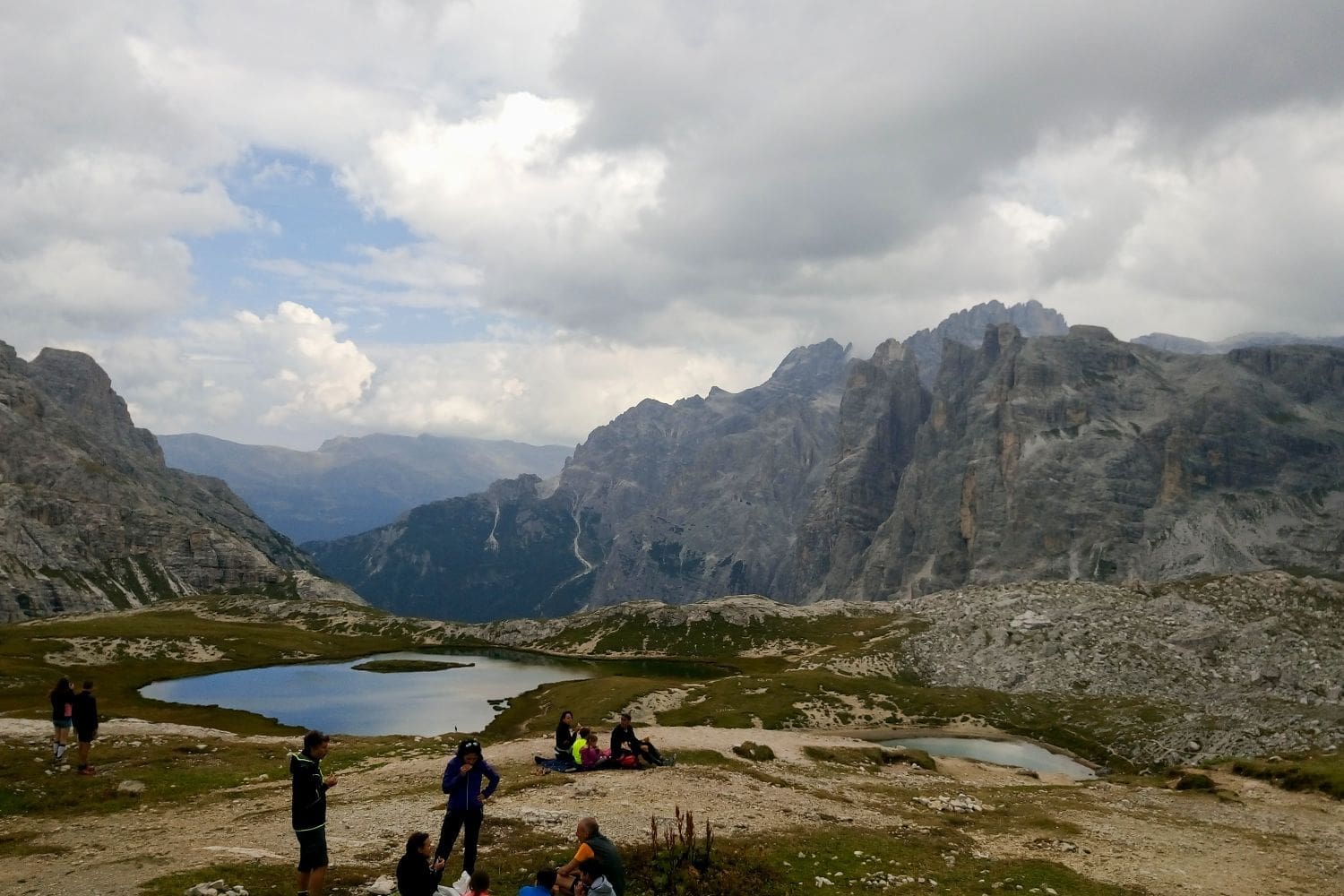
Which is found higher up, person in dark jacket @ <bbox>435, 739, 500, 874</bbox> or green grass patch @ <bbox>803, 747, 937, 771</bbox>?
person in dark jacket @ <bbox>435, 739, 500, 874</bbox>

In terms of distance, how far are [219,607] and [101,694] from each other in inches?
4166

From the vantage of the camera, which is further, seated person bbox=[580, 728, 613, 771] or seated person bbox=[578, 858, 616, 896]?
seated person bbox=[580, 728, 613, 771]

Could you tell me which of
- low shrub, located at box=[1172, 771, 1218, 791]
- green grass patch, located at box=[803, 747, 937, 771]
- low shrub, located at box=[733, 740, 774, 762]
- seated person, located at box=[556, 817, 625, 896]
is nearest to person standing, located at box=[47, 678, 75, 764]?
seated person, located at box=[556, 817, 625, 896]

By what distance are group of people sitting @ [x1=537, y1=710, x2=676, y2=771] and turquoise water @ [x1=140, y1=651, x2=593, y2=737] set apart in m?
40.8

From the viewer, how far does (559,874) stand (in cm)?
1673

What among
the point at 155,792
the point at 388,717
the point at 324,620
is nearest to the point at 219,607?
the point at 324,620

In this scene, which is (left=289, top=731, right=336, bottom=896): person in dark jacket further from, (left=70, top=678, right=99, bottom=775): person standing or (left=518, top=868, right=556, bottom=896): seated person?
(left=70, top=678, right=99, bottom=775): person standing

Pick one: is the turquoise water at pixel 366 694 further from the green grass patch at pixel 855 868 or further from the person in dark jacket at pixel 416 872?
the person in dark jacket at pixel 416 872

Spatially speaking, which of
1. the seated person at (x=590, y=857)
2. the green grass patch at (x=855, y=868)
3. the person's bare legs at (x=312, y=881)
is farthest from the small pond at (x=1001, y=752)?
the person's bare legs at (x=312, y=881)

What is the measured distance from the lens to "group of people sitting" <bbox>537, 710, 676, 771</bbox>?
35.3m

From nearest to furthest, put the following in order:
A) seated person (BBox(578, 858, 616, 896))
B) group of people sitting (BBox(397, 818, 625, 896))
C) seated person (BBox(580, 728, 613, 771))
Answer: group of people sitting (BBox(397, 818, 625, 896)), seated person (BBox(578, 858, 616, 896)), seated person (BBox(580, 728, 613, 771))

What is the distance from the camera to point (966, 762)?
57.8m

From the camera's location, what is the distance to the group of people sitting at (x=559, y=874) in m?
16.0

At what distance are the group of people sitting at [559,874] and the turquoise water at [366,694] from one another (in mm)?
59721
